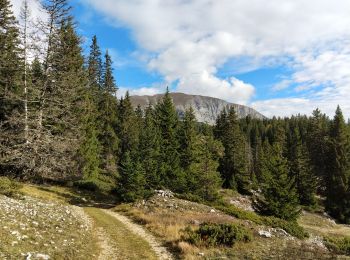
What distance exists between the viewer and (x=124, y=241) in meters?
16.0

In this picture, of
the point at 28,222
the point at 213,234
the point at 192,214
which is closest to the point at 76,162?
the point at 192,214

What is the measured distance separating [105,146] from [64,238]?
42.7 metres

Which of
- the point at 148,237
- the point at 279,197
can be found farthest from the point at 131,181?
the point at 279,197

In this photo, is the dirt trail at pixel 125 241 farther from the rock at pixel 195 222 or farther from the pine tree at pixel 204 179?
the pine tree at pixel 204 179

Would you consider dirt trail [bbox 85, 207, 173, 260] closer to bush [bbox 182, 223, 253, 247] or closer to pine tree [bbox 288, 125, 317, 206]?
bush [bbox 182, 223, 253, 247]

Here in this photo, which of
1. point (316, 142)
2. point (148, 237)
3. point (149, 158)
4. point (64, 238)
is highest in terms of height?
point (316, 142)

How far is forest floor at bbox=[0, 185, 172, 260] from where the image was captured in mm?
11320

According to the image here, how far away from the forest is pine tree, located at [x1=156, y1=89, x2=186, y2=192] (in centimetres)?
12

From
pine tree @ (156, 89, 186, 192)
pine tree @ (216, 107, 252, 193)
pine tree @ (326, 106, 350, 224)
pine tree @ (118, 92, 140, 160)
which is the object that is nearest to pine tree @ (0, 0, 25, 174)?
pine tree @ (156, 89, 186, 192)

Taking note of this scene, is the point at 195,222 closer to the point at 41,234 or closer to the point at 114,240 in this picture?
the point at 114,240

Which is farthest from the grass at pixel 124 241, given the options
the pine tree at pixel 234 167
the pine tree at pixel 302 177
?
the pine tree at pixel 302 177

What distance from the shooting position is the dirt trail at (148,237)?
14.1 metres

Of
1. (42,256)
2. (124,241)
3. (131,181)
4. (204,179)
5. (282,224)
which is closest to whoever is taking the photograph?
(42,256)

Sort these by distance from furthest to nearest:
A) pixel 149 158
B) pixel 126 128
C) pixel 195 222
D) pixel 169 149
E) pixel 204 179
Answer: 1. pixel 126 128
2. pixel 169 149
3. pixel 204 179
4. pixel 149 158
5. pixel 195 222
